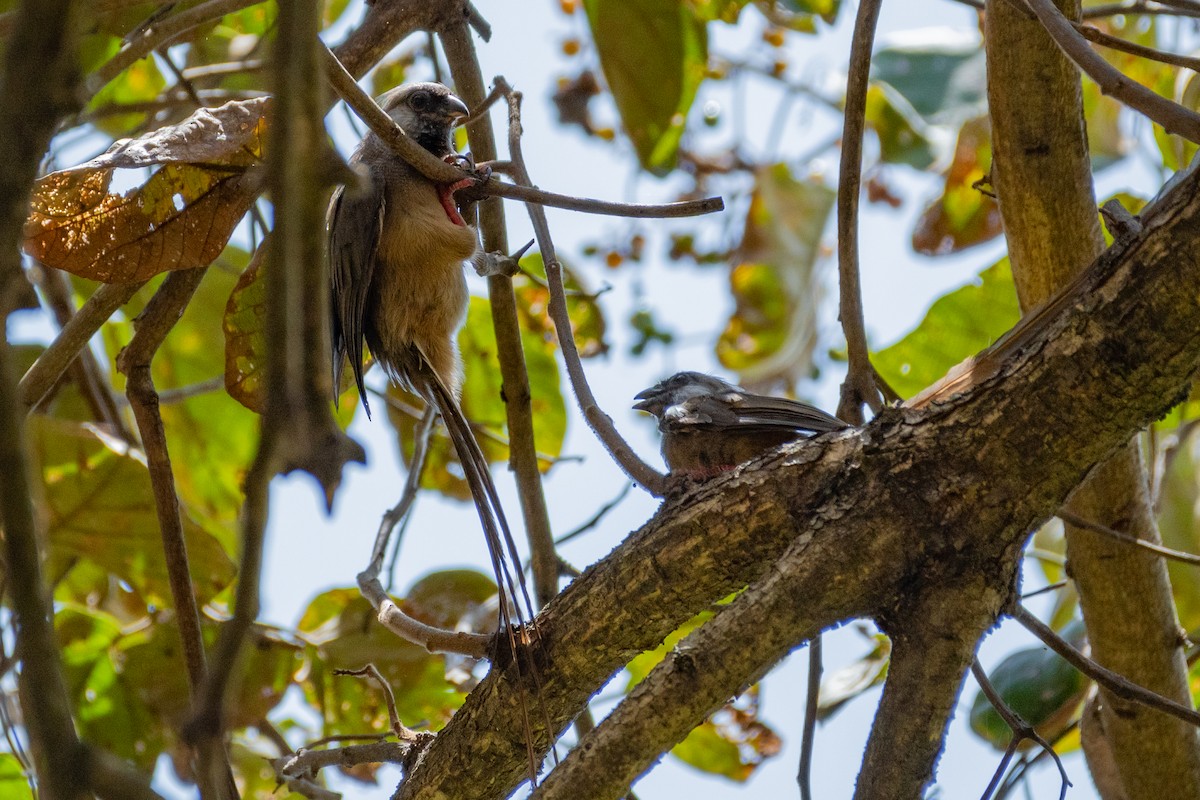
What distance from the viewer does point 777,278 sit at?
6.24 m

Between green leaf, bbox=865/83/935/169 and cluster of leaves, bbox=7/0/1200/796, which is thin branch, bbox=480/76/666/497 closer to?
cluster of leaves, bbox=7/0/1200/796

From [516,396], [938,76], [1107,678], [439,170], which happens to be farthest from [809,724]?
[938,76]

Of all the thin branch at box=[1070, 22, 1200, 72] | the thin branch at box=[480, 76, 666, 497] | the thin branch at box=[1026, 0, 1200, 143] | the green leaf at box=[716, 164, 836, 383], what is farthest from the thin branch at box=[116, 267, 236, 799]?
the green leaf at box=[716, 164, 836, 383]

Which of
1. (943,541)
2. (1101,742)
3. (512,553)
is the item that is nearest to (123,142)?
(512,553)

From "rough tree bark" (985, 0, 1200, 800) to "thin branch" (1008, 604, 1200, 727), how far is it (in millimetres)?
624

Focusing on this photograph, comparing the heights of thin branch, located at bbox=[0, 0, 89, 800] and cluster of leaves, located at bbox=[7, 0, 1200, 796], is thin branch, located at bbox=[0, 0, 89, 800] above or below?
below

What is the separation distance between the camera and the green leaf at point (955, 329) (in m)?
3.55

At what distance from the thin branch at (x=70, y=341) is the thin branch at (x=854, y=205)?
1.79 m

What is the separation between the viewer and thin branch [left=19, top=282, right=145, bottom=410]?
2.66m

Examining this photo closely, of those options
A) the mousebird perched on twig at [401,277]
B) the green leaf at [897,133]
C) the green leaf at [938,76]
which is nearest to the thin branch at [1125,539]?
the mousebird perched on twig at [401,277]

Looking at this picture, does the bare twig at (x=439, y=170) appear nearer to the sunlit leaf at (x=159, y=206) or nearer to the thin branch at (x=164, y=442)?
the sunlit leaf at (x=159, y=206)

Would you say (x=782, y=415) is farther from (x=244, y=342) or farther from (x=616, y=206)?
(x=244, y=342)

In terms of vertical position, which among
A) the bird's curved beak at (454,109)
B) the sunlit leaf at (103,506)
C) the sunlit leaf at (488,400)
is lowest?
the sunlit leaf at (103,506)

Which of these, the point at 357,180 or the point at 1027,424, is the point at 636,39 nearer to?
the point at 1027,424
